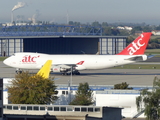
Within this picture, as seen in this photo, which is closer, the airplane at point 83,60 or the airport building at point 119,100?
the airport building at point 119,100

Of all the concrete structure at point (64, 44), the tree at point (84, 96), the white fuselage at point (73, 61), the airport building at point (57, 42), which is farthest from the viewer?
the airport building at point (57, 42)

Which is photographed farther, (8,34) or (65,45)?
(65,45)

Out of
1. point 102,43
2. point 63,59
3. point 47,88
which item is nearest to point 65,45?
point 102,43

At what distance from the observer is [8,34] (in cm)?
14400

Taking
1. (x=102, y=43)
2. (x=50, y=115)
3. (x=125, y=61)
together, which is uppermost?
(x=102, y=43)

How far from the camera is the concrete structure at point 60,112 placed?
99.7ft

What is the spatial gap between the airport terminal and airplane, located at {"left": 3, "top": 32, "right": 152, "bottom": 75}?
1692 mm

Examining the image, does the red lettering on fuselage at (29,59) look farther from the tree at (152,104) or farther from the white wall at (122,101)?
the tree at (152,104)

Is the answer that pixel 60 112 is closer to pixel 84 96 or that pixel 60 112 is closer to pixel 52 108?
pixel 52 108

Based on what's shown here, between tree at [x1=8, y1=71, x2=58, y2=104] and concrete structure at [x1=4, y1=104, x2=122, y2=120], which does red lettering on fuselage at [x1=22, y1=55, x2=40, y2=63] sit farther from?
concrete structure at [x1=4, y1=104, x2=122, y2=120]

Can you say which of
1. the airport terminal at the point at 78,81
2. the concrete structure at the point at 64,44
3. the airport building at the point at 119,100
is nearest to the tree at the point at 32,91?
the airport terminal at the point at 78,81

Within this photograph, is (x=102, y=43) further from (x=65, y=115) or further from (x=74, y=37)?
(x=65, y=115)

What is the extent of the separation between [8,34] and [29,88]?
103m

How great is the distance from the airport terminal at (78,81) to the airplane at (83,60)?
1692 mm
